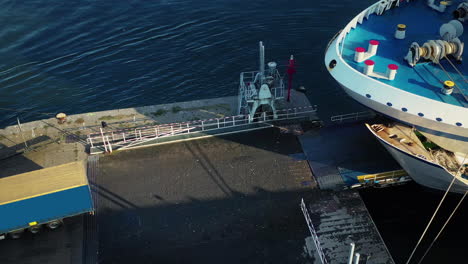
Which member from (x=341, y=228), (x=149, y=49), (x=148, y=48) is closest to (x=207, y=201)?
(x=341, y=228)

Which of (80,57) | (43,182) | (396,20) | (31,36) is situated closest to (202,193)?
(43,182)

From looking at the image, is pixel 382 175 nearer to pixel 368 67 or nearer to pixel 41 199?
pixel 368 67

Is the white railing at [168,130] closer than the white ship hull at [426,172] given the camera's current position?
No

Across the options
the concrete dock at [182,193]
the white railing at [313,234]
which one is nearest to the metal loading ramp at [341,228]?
the white railing at [313,234]

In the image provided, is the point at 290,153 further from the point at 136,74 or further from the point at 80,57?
the point at 80,57

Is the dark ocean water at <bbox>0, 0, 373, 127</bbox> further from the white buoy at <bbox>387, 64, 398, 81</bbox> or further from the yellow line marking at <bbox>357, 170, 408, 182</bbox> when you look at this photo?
the white buoy at <bbox>387, 64, 398, 81</bbox>

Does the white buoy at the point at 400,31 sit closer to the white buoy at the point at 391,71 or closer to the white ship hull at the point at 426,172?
the white buoy at the point at 391,71

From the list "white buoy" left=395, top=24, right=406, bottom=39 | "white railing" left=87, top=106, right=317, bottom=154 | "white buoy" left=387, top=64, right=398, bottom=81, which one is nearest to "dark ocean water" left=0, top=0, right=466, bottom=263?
"white railing" left=87, top=106, right=317, bottom=154
